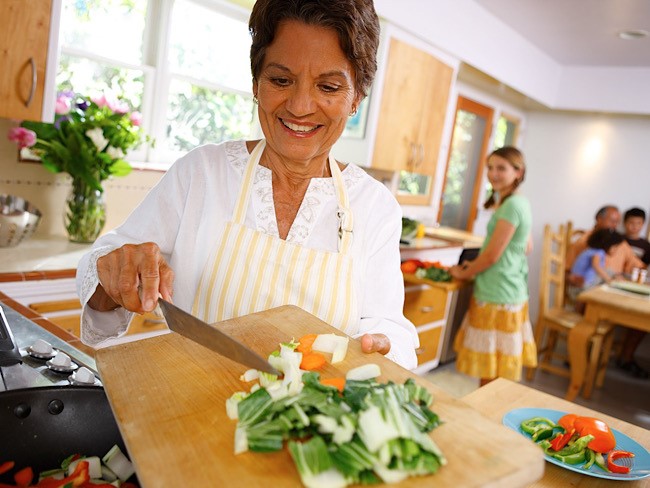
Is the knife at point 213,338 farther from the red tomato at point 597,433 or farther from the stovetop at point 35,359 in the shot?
the red tomato at point 597,433

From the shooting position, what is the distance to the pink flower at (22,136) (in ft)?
7.41

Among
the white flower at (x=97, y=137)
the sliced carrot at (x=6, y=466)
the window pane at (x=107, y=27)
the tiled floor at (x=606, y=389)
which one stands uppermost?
the window pane at (x=107, y=27)

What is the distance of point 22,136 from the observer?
7.41ft

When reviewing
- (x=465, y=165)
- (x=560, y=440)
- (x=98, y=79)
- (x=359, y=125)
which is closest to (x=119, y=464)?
(x=560, y=440)

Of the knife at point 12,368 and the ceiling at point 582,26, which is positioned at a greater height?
the ceiling at point 582,26

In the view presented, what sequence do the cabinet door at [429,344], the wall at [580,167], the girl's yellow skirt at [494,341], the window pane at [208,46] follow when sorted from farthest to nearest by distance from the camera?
the wall at [580,167]
the cabinet door at [429,344]
the girl's yellow skirt at [494,341]
the window pane at [208,46]

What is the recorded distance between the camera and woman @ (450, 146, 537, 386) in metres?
3.26

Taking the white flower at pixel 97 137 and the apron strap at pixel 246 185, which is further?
the white flower at pixel 97 137

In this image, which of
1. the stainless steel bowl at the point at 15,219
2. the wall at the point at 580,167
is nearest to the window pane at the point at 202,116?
the stainless steel bowl at the point at 15,219

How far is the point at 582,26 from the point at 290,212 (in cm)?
390

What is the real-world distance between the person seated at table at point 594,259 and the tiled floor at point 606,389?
0.72 meters

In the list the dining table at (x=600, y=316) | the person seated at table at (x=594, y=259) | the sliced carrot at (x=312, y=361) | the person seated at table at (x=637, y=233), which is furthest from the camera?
the person seated at table at (x=637, y=233)

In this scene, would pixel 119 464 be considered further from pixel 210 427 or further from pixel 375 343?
pixel 375 343

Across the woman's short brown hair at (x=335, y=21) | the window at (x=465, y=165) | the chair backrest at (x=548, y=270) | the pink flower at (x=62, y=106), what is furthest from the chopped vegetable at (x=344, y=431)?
the window at (x=465, y=165)
